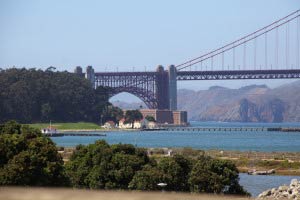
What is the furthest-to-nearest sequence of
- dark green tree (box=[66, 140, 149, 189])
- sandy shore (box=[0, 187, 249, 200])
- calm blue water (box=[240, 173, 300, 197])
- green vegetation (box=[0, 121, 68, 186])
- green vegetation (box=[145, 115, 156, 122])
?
green vegetation (box=[145, 115, 156, 122]), calm blue water (box=[240, 173, 300, 197]), dark green tree (box=[66, 140, 149, 189]), green vegetation (box=[0, 121, 68, 186]), sandy shore (box=[0, 187, 249, 200])

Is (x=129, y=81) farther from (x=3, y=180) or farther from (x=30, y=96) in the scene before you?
(x=3, y=180)

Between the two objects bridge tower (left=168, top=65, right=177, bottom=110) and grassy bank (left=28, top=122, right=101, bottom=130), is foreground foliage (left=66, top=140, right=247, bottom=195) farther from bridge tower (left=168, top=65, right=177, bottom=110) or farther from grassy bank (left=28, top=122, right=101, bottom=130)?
bridge tower (left=168, top=65, right=177, bottom=110)

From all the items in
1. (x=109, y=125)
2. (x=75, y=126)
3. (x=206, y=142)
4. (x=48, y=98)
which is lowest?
(x=206, y=142)

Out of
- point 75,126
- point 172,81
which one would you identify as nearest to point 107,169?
point 75,126

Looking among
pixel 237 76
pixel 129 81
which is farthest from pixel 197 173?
pixel 129 81

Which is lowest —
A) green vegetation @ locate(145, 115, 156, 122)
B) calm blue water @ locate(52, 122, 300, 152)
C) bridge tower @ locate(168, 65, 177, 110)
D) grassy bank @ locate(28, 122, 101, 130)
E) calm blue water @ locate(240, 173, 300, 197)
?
calm blue water @ locate(240, 173, 300, 197)

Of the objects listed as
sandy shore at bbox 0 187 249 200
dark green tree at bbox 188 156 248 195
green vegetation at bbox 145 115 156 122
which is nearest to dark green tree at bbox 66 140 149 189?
dark green tree at bbox 188 156 248 195

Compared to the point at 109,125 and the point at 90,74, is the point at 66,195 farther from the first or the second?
the point at 90,74

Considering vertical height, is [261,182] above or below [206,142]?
below
